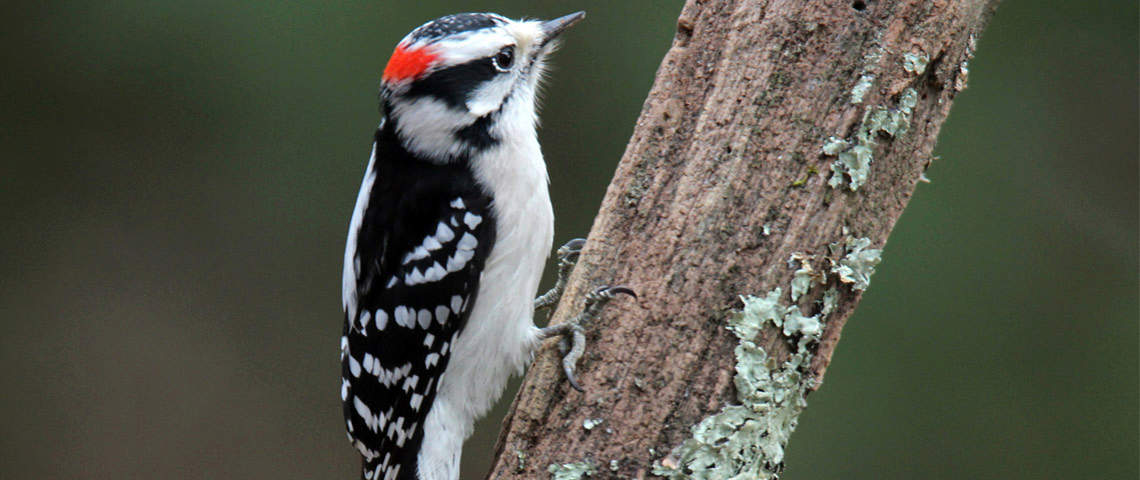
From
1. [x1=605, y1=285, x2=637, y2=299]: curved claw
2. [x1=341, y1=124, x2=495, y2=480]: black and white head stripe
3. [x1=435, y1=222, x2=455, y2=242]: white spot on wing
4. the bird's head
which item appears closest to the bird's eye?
the bird's head

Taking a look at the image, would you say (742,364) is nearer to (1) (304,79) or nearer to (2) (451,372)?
(2) (451,372)

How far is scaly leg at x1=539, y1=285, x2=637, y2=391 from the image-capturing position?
2.15 metres

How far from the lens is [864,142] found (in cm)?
205

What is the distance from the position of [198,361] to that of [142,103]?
1178mm

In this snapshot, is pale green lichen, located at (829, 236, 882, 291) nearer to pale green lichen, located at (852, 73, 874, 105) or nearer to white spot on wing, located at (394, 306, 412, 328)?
pale green lichen, located at (852, 73, 874, 105)

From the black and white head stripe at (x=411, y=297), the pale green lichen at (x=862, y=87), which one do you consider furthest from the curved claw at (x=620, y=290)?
the pale green lichen at (x=862, y=87)

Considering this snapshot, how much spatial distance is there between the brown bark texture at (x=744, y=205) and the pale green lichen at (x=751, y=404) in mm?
21

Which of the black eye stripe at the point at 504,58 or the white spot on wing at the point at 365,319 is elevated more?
the black eye stripe at the point at 504,58

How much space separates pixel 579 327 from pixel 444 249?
488mm

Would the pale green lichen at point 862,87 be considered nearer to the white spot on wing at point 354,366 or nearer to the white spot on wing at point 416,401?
the white spot on wing at point 416,401

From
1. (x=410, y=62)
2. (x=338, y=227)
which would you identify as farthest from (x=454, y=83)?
(x=338, y=227)

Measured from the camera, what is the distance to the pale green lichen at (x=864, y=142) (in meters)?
2.04

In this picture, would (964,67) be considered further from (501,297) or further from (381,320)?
(381,320)

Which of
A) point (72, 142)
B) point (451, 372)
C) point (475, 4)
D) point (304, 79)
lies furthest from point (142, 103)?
point (451, 372)
